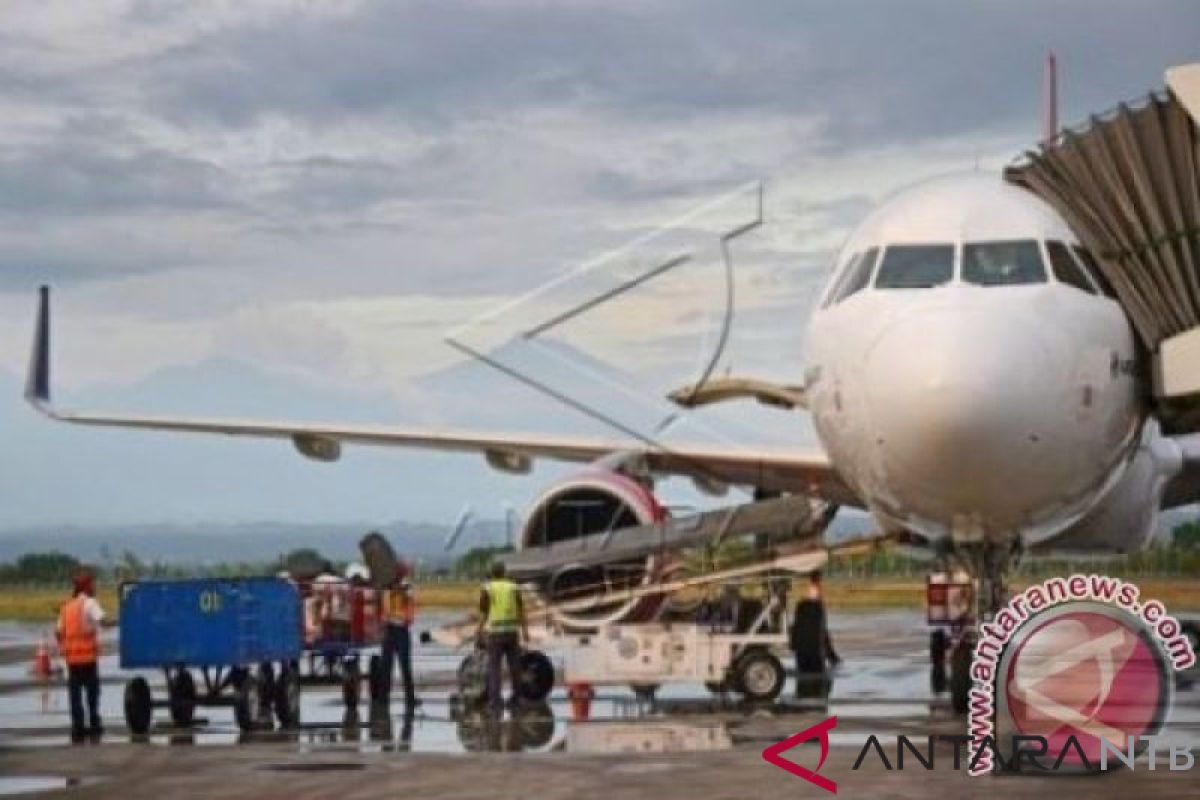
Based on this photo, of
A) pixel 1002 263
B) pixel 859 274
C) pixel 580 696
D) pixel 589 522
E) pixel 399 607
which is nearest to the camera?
pixel 1002 263

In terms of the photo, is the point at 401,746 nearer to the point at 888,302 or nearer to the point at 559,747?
the point at 559,747

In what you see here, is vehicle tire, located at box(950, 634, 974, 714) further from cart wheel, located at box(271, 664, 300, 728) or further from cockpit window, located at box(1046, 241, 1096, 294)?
cart wheel, located at box(271, 664, 300, 728)

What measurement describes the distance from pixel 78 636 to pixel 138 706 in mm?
865

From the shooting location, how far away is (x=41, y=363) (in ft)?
99.0

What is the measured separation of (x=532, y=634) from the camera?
955 inches

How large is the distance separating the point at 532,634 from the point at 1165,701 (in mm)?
10059

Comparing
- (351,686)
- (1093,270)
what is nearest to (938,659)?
(351,686)

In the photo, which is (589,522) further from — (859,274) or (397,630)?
(859,274)

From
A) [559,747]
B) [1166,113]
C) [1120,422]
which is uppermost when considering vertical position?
[1166,113]

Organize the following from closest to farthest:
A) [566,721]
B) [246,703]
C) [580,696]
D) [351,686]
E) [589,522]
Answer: [246,703] < [566,721] < [351,686] < [580,696] < [589,522]

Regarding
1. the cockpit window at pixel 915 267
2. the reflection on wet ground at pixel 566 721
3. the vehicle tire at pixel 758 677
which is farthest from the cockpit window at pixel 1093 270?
the vehicle tire at pixel 758 677

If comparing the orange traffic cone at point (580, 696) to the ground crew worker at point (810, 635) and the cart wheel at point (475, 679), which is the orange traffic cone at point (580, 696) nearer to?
the cart wheel at point (475, 679)

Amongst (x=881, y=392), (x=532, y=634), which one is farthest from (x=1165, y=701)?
(x=532, y=634)

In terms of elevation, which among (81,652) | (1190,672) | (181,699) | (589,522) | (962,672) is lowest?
(1190,672)
